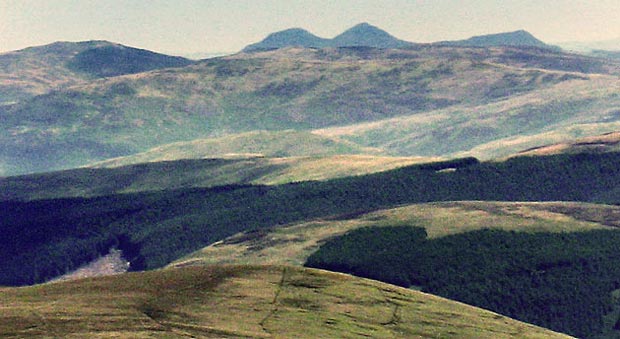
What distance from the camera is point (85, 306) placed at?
175m

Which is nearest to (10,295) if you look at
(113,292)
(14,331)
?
(113,292)

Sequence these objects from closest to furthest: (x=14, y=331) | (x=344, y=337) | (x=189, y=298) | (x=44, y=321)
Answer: (x=14, y=331) < (x=44, y=321) < (x=344, y=337) < (x=189, y=298)

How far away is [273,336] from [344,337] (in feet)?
59.7

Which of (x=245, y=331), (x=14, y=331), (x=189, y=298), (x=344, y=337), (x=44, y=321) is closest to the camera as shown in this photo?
(x=14, y=331)

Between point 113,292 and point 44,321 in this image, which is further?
point 113,292

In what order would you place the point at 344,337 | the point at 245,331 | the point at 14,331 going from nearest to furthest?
the point at 14,331, the point at 245,331, the point at 344,337

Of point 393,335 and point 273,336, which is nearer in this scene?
point 273,336

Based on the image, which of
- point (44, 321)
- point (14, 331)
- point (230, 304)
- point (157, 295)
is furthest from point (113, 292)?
point (14, 331)

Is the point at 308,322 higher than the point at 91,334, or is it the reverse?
the point at 91,334

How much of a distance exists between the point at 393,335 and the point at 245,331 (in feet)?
126

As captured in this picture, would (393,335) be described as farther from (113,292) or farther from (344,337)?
(113,292)

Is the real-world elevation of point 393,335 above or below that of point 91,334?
below

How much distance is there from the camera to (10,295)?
19100 cm

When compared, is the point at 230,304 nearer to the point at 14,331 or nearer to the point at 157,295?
the point at 157,295
